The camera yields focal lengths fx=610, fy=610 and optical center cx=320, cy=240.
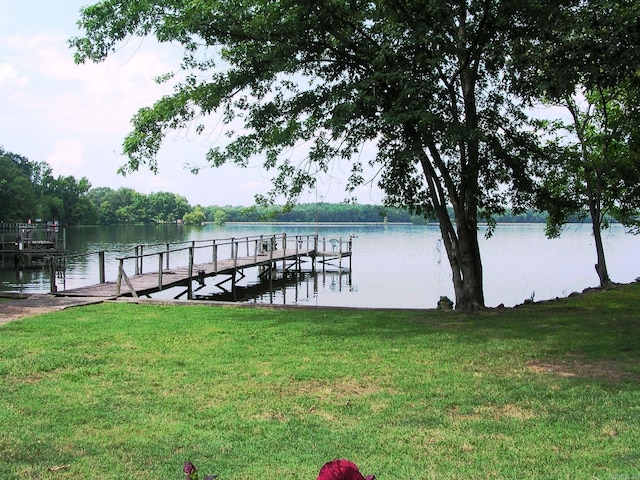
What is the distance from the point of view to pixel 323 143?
41.2 ft

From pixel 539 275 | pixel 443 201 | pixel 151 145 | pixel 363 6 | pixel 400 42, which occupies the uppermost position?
pixel 363 6

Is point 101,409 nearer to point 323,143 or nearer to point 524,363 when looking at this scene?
point 524,363

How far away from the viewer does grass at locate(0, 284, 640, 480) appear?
3.94m

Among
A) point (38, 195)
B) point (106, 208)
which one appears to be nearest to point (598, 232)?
point (38, 195)

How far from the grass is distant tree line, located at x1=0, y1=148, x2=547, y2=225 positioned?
5028 mm

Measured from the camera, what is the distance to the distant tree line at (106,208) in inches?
2680

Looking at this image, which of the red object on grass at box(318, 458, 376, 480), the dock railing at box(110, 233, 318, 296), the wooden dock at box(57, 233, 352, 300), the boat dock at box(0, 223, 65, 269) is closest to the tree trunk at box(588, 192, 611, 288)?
the dock railing at box(110, 233, 318, 296)

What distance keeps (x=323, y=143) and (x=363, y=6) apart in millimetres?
2770

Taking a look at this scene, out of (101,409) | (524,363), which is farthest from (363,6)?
(101,409)

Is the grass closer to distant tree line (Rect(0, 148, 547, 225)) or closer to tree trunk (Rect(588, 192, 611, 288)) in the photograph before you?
distant tree line (Rect(0, 148, 547, 225))

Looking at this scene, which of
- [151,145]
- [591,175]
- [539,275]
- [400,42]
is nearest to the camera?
[400,42]

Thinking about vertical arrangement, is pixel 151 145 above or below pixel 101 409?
above

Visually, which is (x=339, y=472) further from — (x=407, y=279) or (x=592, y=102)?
(x=407, y=279)

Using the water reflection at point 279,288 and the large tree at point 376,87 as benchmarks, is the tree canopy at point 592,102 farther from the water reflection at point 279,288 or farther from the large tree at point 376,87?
the water reflection at point 279,288
